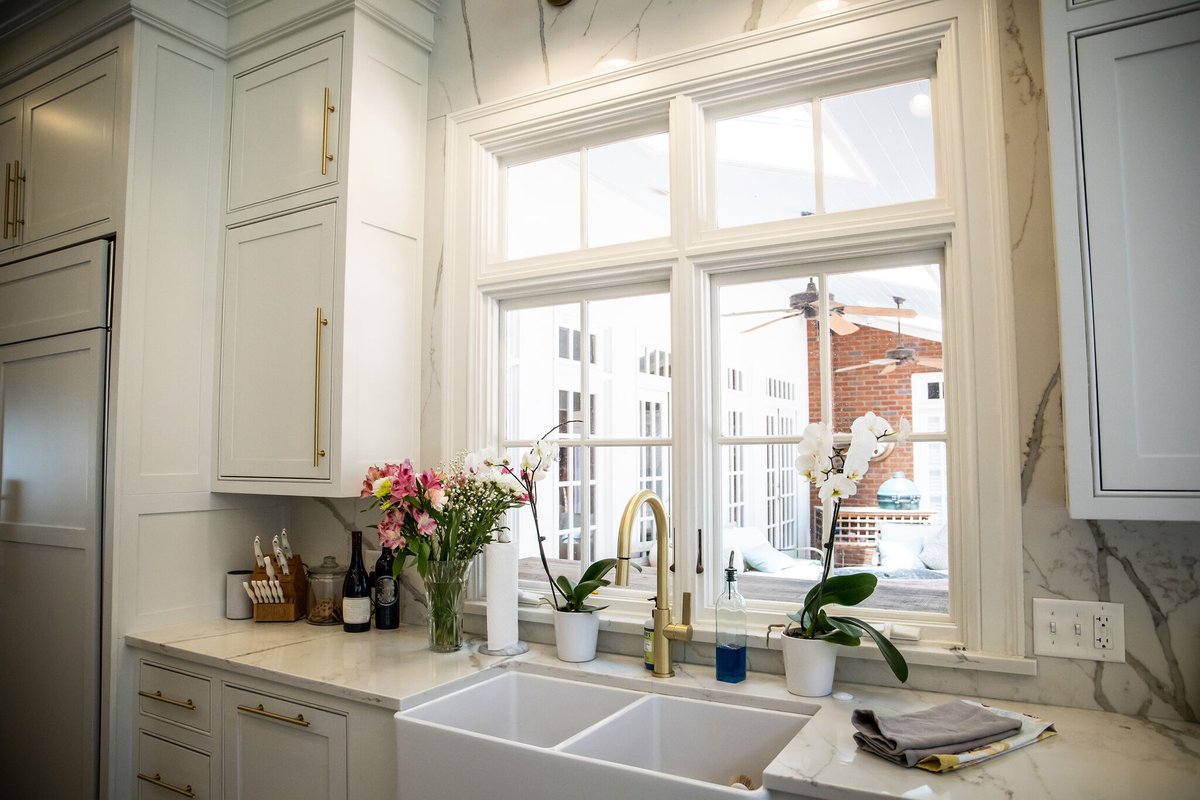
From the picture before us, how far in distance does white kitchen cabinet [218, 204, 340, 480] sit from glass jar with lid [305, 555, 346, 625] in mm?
364

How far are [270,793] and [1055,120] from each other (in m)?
2.28

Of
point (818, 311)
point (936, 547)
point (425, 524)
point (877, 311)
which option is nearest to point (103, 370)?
point (425, 524)

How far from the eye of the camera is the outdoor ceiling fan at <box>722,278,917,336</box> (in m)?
1.96

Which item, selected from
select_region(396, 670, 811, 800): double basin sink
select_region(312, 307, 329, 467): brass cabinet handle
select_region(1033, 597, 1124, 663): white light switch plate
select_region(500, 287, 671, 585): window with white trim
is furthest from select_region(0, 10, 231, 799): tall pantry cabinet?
select_region(1033, 597, 1124, 663): white light switch plate

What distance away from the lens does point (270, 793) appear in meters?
1.97

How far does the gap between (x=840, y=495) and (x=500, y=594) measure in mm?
966

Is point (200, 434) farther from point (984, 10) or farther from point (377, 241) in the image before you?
point (984, 10)

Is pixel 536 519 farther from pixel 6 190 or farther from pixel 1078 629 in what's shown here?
pixel 6 190

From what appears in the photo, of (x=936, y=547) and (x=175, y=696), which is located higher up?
(x=936, y=547)

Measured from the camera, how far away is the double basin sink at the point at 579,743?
58.3 inches

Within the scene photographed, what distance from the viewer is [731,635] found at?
6.14 feet

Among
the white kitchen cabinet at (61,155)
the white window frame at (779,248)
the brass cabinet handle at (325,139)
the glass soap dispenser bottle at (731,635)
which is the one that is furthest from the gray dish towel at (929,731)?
the white kitchen cabinet at (61,155)

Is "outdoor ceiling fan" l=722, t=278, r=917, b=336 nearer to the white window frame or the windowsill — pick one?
the white window frame

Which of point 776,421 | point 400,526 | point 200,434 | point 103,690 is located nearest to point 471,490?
point 400,526
